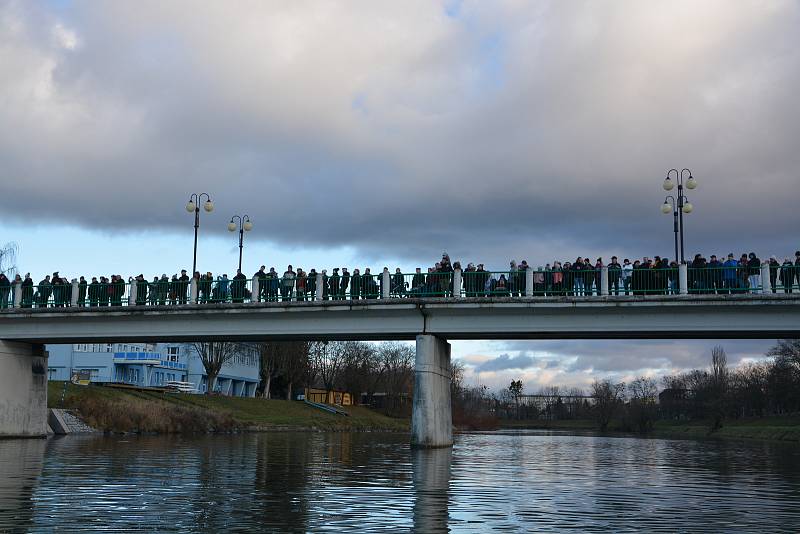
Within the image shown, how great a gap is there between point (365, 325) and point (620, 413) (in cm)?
8760

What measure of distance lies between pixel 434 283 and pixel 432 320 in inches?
60.3

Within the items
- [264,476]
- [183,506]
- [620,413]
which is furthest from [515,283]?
[620,413]

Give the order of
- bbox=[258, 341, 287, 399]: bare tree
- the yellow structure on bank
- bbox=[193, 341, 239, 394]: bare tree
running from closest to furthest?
bbox=[193, 341, 239, 394]: bare tree, bbox=[258, 341, 287, 399]: bare tree, the yellow structure on bank

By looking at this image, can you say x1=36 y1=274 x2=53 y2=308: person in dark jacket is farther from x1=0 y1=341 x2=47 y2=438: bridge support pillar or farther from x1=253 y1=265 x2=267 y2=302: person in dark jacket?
x1=253 y1=265 x2=267 y2=302: person in dark jacket

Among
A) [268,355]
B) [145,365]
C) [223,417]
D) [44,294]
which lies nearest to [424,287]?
[44,294]

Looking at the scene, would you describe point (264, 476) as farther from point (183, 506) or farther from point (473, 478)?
point (183, 506)

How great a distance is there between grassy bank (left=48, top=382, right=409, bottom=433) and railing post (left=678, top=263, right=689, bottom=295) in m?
31.6

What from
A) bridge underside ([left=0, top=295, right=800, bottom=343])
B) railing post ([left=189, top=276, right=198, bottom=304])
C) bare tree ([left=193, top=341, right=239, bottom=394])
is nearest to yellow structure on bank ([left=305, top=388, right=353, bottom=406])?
bare tree ([left=193, top=341, right=239, bottom=394])

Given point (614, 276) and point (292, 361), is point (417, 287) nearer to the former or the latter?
point (614, 276)

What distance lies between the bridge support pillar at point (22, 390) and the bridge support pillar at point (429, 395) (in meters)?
19.8

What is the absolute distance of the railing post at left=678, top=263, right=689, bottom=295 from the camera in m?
33.5

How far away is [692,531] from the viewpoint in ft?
42.3

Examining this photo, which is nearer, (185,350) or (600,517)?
(600,517)

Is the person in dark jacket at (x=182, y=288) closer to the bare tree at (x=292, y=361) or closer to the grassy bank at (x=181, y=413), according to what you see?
the grassy bank at (x=181, y=413)
